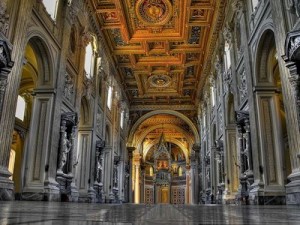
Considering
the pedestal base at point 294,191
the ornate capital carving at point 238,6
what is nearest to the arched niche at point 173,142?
the ornate capital carving at point 238,6

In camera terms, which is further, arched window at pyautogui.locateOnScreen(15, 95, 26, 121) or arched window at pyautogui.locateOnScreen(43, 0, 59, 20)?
arched window at pyautogui.locateOnScreen(15, 95, 26, 121)

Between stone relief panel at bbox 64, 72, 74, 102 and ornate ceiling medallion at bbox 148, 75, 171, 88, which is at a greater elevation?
ornate ceiling medallion at bbox 148, 75, 171, 88

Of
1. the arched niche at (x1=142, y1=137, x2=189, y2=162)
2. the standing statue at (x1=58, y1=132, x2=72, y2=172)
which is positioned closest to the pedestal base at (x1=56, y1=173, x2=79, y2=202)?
the standing statue at (x1=58, y1=132, x2=72, y2=172)

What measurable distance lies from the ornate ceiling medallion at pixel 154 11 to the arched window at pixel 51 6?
182 inches

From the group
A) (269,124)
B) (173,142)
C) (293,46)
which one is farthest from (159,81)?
(293,46)

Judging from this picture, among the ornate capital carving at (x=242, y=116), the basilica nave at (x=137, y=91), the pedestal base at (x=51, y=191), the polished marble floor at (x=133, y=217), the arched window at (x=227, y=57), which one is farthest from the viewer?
the arched window at (x=227, y=57)

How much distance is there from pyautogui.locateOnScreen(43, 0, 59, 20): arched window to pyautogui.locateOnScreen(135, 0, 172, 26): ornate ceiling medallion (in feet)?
15.2

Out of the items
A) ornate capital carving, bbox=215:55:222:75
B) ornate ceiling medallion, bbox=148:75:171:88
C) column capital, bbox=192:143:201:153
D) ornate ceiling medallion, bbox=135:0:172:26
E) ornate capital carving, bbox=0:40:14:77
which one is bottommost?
ornate capital carving, bbox=0:40:14:77

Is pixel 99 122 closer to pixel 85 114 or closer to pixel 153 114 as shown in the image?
pixel 85 114

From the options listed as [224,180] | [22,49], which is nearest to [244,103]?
[224,180]

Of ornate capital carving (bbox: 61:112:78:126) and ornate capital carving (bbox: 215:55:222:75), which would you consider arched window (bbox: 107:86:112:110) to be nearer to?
ornate capital carving (bbox: 215:55:222:75)

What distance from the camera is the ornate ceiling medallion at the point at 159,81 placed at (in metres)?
21.9

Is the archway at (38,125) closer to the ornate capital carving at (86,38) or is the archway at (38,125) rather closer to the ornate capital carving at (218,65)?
the ornate capital carving at (86,38)

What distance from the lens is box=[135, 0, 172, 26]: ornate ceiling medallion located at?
1403 centimetres
